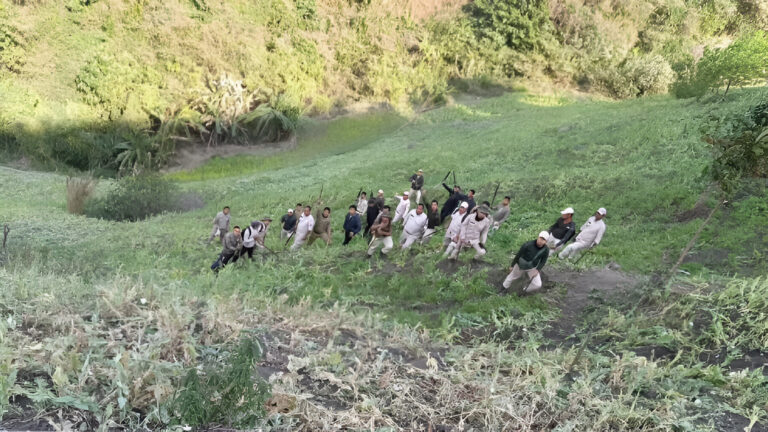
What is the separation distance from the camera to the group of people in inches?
299

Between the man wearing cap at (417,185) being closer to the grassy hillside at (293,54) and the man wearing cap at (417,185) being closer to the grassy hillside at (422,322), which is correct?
the grassy hillside at (422,322)

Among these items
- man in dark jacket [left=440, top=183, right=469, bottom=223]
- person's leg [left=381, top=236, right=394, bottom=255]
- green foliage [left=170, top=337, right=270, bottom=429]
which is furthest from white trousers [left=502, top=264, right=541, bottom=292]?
green foliage [left=170, top=337, right=270, bottom=429]

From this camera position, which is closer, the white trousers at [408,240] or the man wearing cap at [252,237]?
the man wearing cap at [252,237]

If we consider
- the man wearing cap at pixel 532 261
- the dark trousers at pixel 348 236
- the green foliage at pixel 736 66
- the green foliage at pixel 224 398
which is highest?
the green foliage at pixel 736 66

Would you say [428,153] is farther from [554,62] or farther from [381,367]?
[554,62]

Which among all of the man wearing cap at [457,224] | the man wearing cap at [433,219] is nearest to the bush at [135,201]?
the man wearing cap at [433,219]

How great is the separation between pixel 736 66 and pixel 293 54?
873 inches

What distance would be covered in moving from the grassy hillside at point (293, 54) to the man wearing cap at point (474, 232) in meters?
18.5

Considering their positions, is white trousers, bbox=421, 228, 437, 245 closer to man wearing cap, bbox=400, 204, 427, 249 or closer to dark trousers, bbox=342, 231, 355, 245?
man wearing cap, bbox=400, 204, 427, 249

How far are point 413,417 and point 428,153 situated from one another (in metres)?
16.1

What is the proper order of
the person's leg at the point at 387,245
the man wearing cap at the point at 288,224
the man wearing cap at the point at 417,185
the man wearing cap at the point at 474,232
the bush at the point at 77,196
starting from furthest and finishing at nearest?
the bush at the point at 77,196 < the man wearing cap at the point at 417,185 < the man wearing cap at the point at 288,224 < the person's leg at the point at 387,245 < the man wearing cap at the point at 474,232

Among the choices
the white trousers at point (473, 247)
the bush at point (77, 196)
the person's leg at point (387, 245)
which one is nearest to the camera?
the white trousers at point (473, 247)

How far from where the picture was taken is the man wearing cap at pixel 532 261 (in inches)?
285

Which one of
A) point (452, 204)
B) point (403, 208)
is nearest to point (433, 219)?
point (452, 204)
